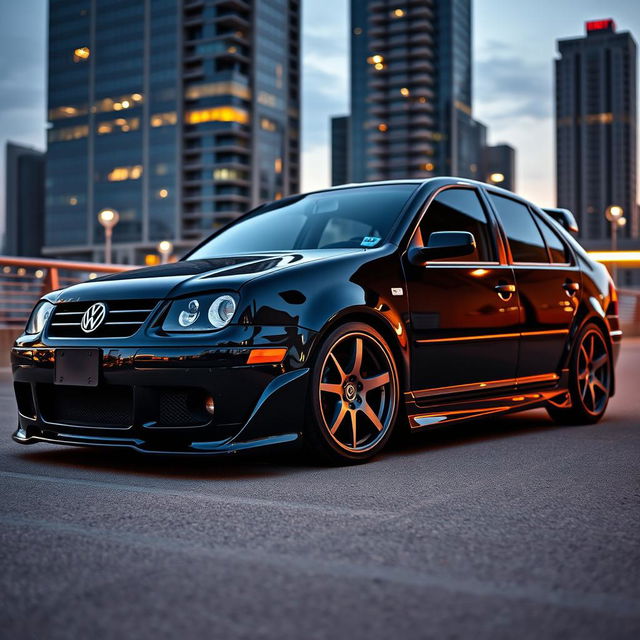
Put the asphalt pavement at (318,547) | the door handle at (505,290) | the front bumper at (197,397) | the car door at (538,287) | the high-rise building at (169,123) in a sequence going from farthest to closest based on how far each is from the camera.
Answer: the high-rise building at (169,123)
the car door at (538,287)
the door handle at (505,290)
the front bumper at (197,397)
the asphalt pavement at (318,547)

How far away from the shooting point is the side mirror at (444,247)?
554 centimetres

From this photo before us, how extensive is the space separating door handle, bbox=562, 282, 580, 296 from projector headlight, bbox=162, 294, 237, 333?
3.16m

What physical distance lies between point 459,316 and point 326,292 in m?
1.21

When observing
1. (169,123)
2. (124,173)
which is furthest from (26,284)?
(124,173)

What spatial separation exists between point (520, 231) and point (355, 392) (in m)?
2.34

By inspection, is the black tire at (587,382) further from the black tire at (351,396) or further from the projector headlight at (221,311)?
the projector headlight at (221,311)

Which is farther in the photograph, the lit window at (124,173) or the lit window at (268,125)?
the lit window at (268,125)

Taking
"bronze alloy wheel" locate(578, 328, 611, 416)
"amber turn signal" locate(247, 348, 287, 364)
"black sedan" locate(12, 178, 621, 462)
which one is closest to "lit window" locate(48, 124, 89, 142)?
"bronze alloy wheel" locate(578, 328, 611, 416)

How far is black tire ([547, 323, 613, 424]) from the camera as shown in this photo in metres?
7.00

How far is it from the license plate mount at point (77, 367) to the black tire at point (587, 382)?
3.36 metres

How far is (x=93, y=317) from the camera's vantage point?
4895 mm

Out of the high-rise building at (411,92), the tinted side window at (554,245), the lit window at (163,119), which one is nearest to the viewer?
the tinted side window at (554,245)

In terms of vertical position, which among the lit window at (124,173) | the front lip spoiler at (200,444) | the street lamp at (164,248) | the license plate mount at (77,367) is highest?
the lit window at (124,173)

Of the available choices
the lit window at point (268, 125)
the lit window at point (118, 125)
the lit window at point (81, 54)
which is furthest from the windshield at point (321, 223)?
the lit window at point (81, 54)
